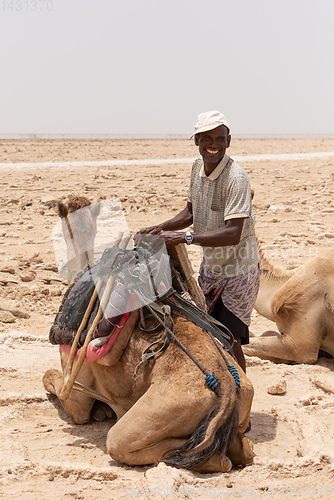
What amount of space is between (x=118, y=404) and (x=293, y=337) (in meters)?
2.34

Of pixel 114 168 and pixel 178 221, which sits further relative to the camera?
pixel 114 168

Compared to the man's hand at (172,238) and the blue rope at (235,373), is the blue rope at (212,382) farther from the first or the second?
the man's hand at (172,238)

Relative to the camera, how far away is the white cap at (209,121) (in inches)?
150

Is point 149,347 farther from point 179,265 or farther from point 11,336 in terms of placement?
point 11,336

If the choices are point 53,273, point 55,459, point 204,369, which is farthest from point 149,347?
point 53,273

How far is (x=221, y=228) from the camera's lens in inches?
152

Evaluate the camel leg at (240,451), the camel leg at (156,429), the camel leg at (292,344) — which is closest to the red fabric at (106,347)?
the camel leg at (156,429)

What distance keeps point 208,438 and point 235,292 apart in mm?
1253

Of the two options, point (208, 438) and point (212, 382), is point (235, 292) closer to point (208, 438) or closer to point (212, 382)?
point (212, 382)

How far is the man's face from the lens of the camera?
3.86 m

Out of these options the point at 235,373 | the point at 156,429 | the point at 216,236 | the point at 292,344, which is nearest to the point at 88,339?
the point at 156,429

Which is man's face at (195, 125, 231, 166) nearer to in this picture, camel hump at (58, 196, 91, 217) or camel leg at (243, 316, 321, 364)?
camel hump at (58, 196, 91, 217)

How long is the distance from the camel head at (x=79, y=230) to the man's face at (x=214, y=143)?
3.30 ft

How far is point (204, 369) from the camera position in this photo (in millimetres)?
3502
